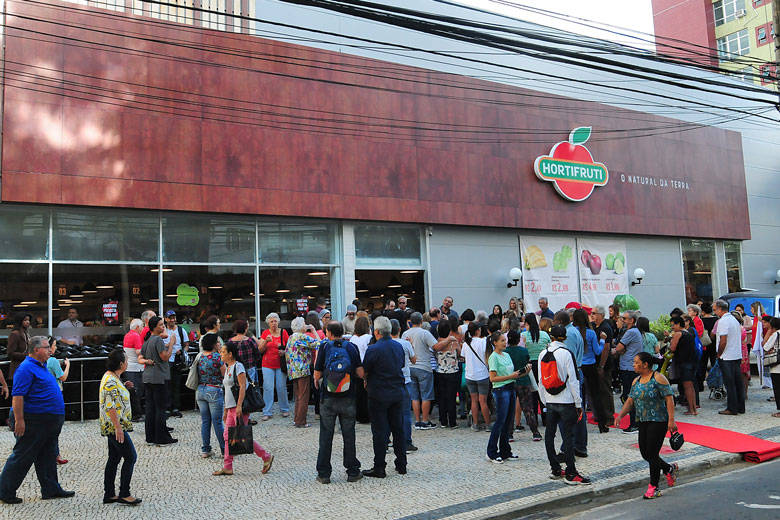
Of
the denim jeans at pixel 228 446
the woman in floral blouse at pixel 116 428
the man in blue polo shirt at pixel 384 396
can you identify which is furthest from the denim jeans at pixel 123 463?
the man in blue polo shirt at pixel 384 396

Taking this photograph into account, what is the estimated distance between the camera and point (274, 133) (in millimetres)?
14938

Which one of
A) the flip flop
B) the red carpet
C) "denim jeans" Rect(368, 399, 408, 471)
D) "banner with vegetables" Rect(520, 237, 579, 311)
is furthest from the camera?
"banner with vegetables" Rect(520, 237, 579, 311)

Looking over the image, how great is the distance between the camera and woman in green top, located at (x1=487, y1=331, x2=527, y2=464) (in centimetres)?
812

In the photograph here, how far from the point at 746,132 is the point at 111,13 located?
22.8 meters

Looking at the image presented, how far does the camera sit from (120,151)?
13.2 meters

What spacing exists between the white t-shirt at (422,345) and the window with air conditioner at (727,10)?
157 ft

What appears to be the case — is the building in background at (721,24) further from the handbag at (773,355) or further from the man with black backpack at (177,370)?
the man with black backpack at (177,370)

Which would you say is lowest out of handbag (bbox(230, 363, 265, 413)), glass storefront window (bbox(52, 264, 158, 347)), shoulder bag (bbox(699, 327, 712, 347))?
handbag (bbox(230, 363, 265, 413))

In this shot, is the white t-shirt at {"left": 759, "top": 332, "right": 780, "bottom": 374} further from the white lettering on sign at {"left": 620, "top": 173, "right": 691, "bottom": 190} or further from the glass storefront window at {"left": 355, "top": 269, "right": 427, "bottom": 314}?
the white lettering on sign at {"left": 620, "top": 173, "right": 691, "bottom": 190}

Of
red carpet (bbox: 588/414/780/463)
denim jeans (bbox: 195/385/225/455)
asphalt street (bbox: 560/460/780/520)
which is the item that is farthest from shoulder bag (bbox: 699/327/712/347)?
denim jeans (bbox: 195/385/225/455)

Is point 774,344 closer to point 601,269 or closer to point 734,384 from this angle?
point 734,384

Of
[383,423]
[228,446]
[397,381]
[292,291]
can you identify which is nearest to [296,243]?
[292,291]

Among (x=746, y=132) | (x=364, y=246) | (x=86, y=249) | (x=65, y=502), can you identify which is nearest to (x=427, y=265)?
(x=364, y=246)

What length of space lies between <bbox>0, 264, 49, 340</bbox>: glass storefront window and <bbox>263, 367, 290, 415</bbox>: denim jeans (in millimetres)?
4678
